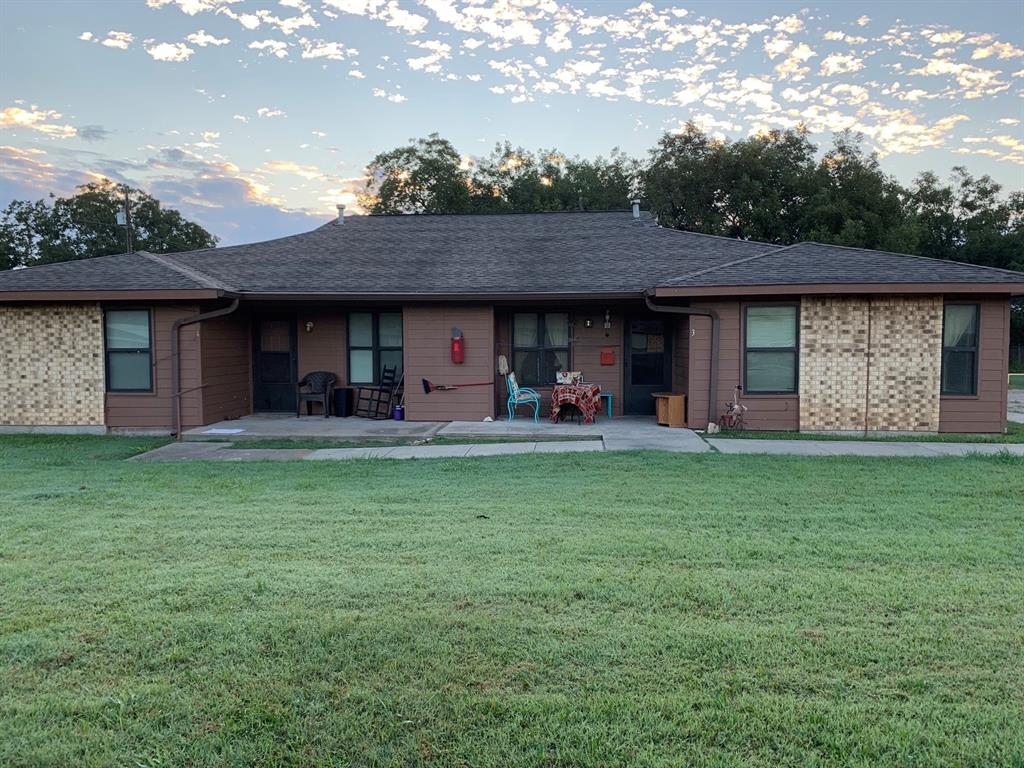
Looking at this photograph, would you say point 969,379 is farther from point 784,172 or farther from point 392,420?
point 784,172

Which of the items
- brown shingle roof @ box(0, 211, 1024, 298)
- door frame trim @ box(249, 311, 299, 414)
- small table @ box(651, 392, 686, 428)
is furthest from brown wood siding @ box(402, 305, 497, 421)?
small table @ box(651, 392, 686, 428)

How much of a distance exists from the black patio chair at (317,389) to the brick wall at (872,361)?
26.4ft

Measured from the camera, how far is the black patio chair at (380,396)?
1255 centimetres

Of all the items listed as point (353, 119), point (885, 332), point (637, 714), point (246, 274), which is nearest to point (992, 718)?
point (637, 714)

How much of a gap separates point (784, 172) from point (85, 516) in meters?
29.7

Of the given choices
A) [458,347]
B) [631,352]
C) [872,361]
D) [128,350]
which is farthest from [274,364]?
[872,361]

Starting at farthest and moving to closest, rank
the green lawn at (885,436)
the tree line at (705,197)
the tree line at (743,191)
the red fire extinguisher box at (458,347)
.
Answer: the tree line at (705,197) → the tree line at (743,191) → the red fire extinguisher box at (458,347) → the green lawn at (885,436)

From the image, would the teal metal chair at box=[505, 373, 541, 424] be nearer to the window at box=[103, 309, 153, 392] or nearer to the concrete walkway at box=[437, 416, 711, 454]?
Answer: the concrete walkway at box=[437, 416, 711, 454]

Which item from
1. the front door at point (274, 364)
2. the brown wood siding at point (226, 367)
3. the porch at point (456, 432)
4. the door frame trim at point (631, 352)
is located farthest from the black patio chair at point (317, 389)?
the door frame trim at point (631, 352)

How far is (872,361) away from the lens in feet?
34.3

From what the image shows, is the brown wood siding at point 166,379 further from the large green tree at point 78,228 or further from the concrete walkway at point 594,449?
the large green tree at point 78,228

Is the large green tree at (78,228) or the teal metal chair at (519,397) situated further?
the large green tree at (78,228)

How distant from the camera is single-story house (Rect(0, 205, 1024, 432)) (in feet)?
34.2

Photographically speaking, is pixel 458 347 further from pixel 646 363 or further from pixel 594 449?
pixel 594 449
